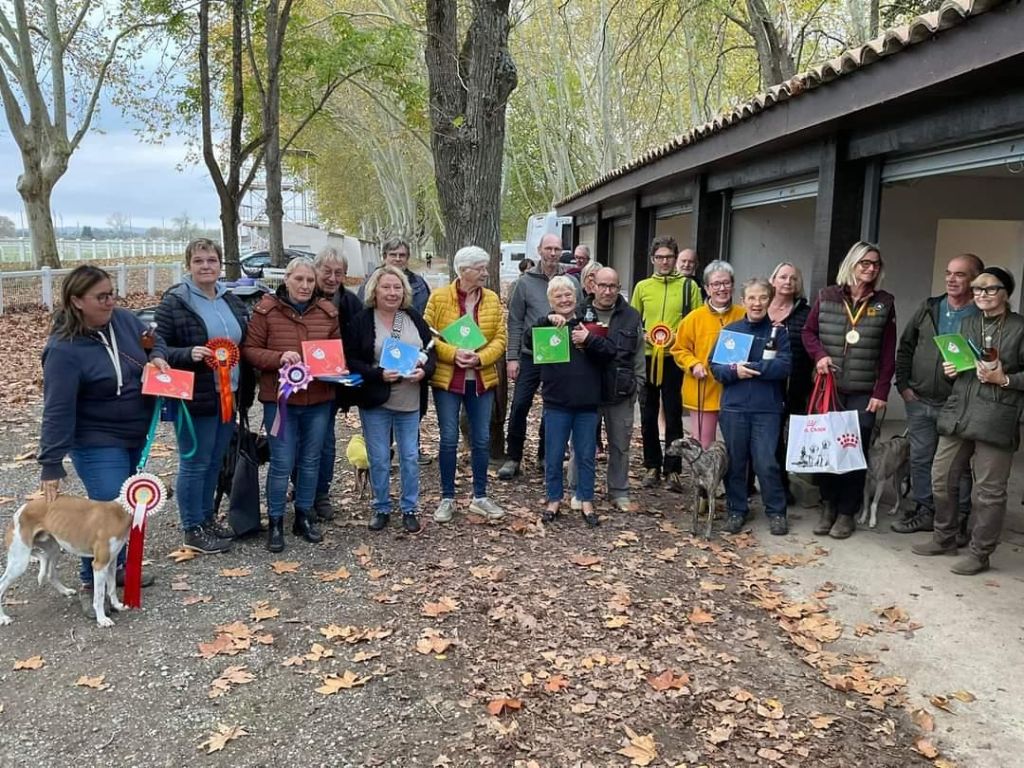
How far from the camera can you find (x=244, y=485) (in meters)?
5.11

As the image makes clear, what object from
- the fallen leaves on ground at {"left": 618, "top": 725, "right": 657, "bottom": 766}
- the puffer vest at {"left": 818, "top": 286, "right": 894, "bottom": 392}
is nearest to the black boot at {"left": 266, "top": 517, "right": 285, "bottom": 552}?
the fallen leaves on ground at {"left": 618, "top": 725, "right": 657, "bottom": 766}

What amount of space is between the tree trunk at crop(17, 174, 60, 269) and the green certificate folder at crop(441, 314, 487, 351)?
17.3 meters

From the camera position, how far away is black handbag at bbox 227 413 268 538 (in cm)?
511

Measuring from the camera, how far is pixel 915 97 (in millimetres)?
4543

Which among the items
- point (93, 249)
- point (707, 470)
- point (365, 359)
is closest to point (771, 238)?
point (707, 470)

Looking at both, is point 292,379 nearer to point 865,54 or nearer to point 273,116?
point 865,54

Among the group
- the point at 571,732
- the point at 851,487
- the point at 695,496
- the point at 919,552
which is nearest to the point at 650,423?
the point at 695,496

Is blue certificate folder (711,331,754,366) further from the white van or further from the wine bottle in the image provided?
the white van

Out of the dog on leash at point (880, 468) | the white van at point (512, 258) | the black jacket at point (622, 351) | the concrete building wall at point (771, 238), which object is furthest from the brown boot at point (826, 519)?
the white van at point (512, 258)

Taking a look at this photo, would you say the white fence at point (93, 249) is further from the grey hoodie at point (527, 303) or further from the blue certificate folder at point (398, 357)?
the blue certificate folder at point (398, 357)

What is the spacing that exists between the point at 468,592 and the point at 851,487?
9.08 feet

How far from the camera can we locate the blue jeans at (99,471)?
166 inches

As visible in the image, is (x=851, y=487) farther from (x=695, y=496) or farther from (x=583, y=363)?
(x=583, y=363)

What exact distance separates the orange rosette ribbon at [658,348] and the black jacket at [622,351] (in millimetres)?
293
